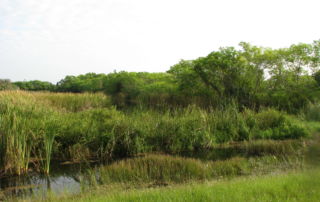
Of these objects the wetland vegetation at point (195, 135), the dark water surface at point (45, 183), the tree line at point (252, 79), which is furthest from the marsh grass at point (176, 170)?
the tree line at point (252, 79)

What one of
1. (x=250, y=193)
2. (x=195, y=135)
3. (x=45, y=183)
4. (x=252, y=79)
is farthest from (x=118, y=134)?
(x=252, y=79)

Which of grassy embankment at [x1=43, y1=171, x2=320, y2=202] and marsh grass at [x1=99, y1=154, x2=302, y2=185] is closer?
grassy embankment at [x1=43, y1=171, x2=320, y2=202]

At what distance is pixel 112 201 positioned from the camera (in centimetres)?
459

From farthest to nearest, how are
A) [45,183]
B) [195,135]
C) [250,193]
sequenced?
1. [195,135]
2. [45,183]
3. [250,193]

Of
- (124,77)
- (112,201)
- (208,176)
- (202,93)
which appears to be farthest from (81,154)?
(124,77)

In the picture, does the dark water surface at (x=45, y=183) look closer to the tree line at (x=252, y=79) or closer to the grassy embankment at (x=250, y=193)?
the grassy embankment at (x=250, y=193)

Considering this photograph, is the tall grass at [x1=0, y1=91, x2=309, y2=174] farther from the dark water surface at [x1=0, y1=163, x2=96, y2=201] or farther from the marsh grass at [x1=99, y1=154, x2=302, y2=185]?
the marsh grass at [x1=99, y1=154, x2=302, y2=185]

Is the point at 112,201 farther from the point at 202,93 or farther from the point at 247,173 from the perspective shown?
the point at 202,93

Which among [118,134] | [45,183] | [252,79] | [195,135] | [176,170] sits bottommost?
[45,183]

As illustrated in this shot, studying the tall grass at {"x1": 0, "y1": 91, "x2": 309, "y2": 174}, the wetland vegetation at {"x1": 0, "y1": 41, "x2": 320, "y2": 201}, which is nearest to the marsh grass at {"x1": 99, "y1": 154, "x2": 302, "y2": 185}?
the wetland vegetation at {"x1": 0, "y1": 41, "x2": 320, "y2": 201}

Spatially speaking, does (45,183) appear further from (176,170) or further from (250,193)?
(250,193)

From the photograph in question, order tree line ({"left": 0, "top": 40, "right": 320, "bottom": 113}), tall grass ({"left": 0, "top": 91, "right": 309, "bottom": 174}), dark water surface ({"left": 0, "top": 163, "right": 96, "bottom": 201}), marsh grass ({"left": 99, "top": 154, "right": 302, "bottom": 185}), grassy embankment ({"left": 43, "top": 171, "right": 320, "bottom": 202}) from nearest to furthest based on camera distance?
grassy embankment ({"left": 43, "top": 171, "right": 320, "bottom": 202}) < dark water surface ({"left": 0, "top": 163, "right": 96, "bottom": 201}) < marsh grass ({"left": 99, "top": 154, "right": 302, "bottom": 185}) < tall grass ({"left": 0, "top": 91, "right": 309, "bottom": 174}) < tree line ({"left": 0, "top": 40, "right": 320, "bottom": 113})

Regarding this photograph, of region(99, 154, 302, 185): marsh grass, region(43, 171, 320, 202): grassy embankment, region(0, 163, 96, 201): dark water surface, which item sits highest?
region(43, 171, 320, 202): grassy embankment

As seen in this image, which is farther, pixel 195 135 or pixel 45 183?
pixel 195 135
